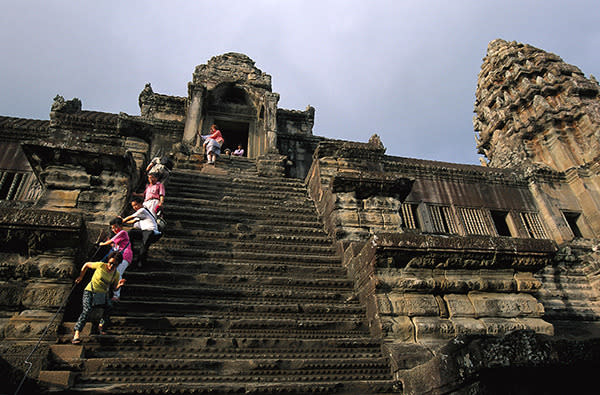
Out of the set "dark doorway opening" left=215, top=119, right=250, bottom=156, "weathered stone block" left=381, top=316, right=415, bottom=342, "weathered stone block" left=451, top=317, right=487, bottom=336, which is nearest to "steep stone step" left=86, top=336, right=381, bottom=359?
"weathered stone block" left=381, top=316, right=415, bottom=342

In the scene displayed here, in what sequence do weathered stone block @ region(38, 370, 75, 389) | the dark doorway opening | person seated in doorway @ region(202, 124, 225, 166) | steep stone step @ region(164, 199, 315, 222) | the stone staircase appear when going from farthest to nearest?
the dark doorway opening, person seated in doorway @ region(202, 124, 225, 166), steep stone step @ region(164, 199, 315, 222), the stone staircase, weathered stone block @ region(38, 370, 75, 389)

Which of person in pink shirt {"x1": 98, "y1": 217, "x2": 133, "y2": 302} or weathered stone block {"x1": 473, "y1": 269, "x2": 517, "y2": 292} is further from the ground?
person in pink shirt {"x1": 98, "y1": 217, "x2": 133, "y2": 302}

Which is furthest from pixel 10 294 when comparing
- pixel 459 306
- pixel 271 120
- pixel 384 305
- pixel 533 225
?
pixel 533 225

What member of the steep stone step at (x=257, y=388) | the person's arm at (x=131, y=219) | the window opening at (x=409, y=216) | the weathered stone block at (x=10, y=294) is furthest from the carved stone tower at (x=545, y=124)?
the weathered stone block at (x=10, y=294)

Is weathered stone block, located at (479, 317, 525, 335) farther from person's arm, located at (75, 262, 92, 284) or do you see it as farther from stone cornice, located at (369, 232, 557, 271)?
person's arm, located at (75, 262, 92, 284)

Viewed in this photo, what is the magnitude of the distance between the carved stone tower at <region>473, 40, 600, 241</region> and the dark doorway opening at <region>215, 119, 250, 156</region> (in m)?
12.3

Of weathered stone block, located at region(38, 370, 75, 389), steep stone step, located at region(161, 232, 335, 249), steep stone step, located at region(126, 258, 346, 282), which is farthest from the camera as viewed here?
steep stone step, located at region(161, 232, 335, 249)

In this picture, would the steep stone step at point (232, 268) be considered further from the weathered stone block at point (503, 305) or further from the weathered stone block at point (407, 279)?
the weathered stone block at point (503, 305)

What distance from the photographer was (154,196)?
565 cm

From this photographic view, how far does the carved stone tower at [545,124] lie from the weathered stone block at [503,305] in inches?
425

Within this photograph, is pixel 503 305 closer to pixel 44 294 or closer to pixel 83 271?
pixel 83 271

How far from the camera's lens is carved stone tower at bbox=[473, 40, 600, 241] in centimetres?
1378

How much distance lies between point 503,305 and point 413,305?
47.2 inches

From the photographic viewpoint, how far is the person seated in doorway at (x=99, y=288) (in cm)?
326
